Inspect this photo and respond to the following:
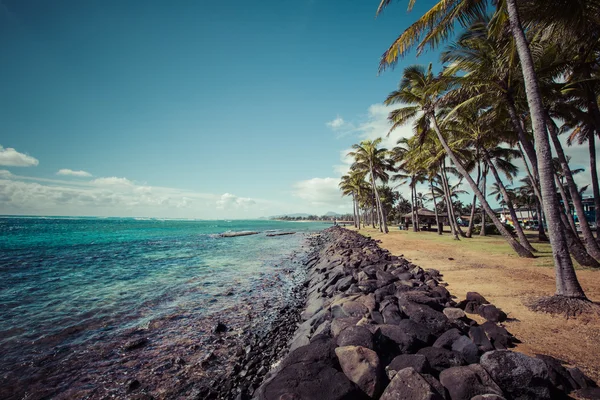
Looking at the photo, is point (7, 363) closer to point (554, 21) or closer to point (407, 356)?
point (407, 356)

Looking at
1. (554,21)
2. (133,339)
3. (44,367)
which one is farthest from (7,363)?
(554,21)

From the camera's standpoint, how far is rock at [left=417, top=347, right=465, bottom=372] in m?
3.01

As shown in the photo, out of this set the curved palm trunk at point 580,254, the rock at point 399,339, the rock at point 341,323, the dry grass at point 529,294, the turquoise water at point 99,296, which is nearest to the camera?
the rock at point 399,339

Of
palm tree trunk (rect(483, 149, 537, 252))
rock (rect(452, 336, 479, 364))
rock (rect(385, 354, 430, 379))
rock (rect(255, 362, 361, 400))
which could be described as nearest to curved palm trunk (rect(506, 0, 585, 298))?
rock (rect(452, 336, 479, 364))

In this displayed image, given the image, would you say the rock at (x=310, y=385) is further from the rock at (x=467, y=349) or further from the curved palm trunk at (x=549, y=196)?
the curved palm trunk at (x=549, y=196)

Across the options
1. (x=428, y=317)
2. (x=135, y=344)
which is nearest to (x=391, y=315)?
(x=428, y=317)

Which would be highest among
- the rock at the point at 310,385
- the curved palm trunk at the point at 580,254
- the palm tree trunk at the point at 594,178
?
the palm tree trunk at the point at 594,178

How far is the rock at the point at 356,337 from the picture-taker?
330 cm

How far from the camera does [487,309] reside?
483 cm

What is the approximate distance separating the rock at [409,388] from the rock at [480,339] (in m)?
1.52

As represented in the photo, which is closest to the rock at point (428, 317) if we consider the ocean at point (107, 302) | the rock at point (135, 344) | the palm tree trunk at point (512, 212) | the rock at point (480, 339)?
the rock at point (480, 339)

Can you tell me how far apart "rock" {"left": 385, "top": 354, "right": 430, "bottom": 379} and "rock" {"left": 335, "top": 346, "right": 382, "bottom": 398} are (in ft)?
0.63

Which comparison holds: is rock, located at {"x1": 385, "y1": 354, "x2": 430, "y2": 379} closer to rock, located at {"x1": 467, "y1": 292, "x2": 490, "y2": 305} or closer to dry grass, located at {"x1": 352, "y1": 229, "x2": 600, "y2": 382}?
dry grass, located at {"x1": 352, "y1": 229, "x2": 600, "y2": 382}

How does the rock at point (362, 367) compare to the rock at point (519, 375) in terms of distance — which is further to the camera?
the rock at point (362, 367)
